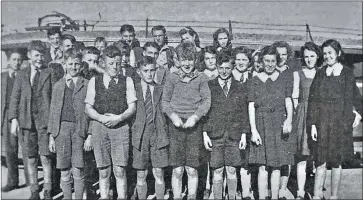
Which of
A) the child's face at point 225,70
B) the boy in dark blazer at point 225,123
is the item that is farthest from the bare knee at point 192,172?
the child's face at point 225,70

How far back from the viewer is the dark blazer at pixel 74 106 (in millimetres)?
2654

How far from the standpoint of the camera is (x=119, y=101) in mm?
2586

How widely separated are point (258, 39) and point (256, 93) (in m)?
1.39

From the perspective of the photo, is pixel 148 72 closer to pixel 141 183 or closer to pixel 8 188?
pixel 141 183

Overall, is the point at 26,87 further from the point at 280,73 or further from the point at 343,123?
the point at 343,123

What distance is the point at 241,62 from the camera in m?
2.76

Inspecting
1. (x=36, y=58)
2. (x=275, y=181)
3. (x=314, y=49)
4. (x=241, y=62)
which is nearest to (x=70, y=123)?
(x=36, y=58)

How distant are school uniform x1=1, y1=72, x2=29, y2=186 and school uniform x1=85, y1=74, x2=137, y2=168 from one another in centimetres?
77

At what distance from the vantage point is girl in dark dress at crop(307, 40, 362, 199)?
107 inches

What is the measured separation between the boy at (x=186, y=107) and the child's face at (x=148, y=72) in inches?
5.2

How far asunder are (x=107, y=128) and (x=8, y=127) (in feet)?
3.59

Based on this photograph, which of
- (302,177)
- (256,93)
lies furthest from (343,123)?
(256,93)

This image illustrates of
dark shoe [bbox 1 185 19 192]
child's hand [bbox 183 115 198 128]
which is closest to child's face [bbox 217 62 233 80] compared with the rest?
child's hand [bbox 183 115 198 128]

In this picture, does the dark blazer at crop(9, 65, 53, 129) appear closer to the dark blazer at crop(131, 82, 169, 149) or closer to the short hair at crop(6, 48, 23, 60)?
the short hair at crop(6, 48, 23, 60)
